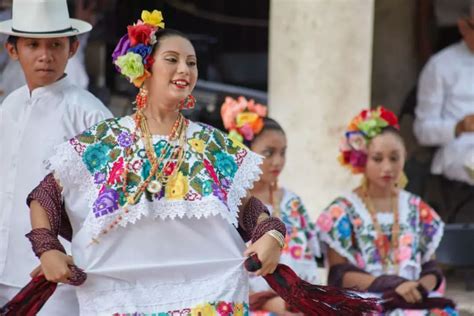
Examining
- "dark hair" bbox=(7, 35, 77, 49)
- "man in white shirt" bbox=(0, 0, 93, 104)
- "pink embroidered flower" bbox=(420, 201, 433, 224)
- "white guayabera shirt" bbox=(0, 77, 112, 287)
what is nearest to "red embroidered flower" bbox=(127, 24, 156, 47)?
"white guayabera shirt" bbox=(0, 77, 112, 287)

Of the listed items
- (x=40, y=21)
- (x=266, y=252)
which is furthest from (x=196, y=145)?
(x=40, y=21)

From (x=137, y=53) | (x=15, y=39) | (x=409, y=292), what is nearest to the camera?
(x=137, y=53)

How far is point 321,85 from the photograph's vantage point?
31.0 feet

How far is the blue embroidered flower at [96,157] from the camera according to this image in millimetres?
5633

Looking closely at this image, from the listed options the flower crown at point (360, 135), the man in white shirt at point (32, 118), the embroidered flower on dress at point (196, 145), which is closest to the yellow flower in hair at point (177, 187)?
the embroidered flower on dress at point (196, 145)

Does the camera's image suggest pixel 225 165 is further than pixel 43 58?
No

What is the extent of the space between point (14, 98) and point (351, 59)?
3322mm

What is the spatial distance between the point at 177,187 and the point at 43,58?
122 centimetres

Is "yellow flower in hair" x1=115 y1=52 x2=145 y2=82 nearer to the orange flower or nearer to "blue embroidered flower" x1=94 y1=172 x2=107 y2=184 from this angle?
the orange flower

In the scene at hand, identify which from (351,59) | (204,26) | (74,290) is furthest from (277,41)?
(74,290)

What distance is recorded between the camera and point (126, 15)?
12.0 m

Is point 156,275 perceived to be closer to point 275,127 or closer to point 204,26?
point 275,127

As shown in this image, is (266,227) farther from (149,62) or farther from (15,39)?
(15,39)

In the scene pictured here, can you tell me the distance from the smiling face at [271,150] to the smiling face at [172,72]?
2.28 meters
